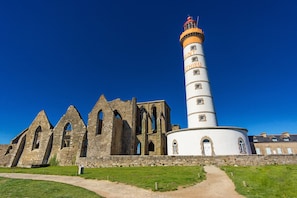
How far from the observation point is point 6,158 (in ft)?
102

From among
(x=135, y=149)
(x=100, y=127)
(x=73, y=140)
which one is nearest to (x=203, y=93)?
(x=135, y=149)

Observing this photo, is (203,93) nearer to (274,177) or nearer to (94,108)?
(274,177)

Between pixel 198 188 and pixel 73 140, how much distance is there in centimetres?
2448

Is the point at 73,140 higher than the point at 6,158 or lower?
higher

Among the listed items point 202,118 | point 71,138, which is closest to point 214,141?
point 202,118

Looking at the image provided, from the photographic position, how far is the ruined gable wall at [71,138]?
2778 cm

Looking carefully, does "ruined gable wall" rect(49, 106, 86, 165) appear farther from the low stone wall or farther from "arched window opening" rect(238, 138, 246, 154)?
"arched window opening" rect(238, 138, 246, 154)

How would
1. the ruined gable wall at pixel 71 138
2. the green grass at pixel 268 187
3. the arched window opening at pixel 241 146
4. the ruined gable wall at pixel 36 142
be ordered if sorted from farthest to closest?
the ruined gable wall at pixel 36 142 → the ruined gable wall at pixel 71 138 → the arched window opening at pixel 241 146 → the green grass at pixel 268 187

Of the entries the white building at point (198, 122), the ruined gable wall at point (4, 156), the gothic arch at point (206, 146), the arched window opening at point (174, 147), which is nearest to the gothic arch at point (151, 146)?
the white building at point (198, 122)

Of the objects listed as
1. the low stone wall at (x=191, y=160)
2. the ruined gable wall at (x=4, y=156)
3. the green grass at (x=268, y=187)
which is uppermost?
the ruined gable wall at (x=4, y=156)

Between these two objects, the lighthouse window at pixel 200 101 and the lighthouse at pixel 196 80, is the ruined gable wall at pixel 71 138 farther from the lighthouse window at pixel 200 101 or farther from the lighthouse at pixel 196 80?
the lighthouse window at pixel 200 101

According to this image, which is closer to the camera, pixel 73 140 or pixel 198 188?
pixel 198 188

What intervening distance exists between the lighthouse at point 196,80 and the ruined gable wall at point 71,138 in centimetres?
1758

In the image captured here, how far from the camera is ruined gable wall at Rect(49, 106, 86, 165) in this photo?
91.1 feet
